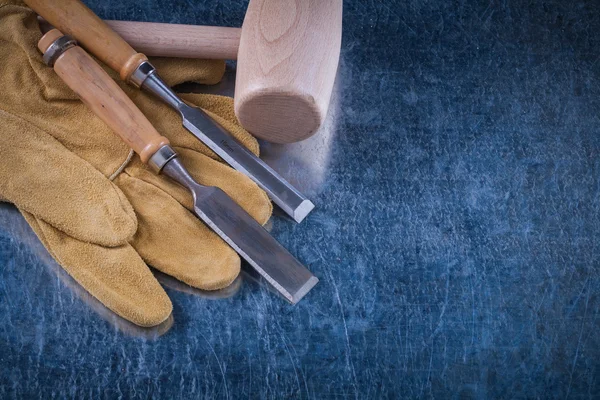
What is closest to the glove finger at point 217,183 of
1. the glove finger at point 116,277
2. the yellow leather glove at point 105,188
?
the yellow leather glove at point 105,188

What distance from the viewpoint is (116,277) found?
955mm

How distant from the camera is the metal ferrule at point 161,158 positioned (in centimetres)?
101

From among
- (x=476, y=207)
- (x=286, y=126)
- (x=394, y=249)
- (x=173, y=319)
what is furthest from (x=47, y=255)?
(x=476, y=207)

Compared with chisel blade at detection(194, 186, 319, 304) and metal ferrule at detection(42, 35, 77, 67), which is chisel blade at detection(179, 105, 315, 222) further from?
metal ferrule at detection(42, 35, 77, 67)

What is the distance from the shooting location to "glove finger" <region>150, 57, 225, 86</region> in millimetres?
1127

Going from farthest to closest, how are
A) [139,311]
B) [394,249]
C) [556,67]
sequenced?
[556,67]
[394,249]
[139,311]

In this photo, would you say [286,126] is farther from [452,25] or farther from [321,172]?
[452,25]

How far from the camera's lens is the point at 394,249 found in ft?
3.42

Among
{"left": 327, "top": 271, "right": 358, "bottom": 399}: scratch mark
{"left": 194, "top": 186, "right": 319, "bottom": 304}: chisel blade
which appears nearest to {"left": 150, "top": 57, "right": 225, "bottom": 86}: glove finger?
{"left": 194, "top": 186, "right": 319, "bottom": 304}: chisel blade

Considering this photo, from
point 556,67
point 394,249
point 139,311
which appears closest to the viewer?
A: point 139,311

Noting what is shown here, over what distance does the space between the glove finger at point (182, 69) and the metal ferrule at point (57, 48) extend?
140mm

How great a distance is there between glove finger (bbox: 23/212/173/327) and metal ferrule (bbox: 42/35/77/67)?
0.23 metres

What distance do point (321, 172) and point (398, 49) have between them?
282 mm

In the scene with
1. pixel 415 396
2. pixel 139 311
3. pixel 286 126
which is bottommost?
pixel 415 396
